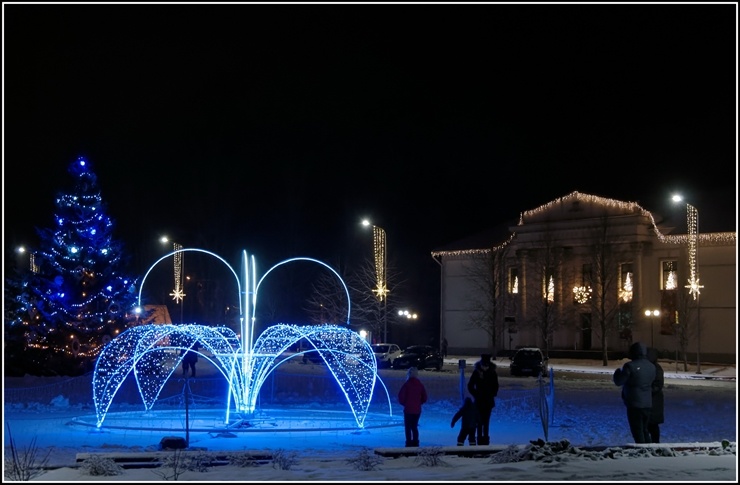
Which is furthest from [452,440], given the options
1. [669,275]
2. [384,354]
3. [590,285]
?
[669,275]

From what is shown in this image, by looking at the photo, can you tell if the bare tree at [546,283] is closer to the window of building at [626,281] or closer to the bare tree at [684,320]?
the window of building at [626,281]

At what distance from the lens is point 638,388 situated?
14.9 m

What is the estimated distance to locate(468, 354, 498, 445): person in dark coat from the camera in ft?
55.2

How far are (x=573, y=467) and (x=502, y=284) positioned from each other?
55.0m

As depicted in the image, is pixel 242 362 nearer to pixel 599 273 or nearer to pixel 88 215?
pixel 88 215

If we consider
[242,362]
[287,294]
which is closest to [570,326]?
[287,294]

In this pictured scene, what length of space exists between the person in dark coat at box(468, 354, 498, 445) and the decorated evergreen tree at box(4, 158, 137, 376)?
23507 mm

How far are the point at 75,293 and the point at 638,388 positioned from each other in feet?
91.4

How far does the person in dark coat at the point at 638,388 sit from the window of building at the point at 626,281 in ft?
161

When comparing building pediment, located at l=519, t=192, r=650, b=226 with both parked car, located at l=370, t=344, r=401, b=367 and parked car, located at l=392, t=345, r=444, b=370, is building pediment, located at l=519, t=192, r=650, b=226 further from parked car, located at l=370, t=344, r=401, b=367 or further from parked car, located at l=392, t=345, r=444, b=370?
parked car, located at l=370, t=344, r=401, b=367

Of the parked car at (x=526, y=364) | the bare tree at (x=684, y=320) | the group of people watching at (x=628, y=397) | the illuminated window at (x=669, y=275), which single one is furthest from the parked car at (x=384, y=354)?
the group of people watching at (x=628, y=397)

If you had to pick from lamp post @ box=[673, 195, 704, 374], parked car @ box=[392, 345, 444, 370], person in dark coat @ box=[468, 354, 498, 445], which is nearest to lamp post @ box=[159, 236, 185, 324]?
parked car @ box=[392, 345, 444, 370]

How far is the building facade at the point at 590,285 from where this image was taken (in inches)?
2293

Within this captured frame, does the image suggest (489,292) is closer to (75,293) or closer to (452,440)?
(75,293)
